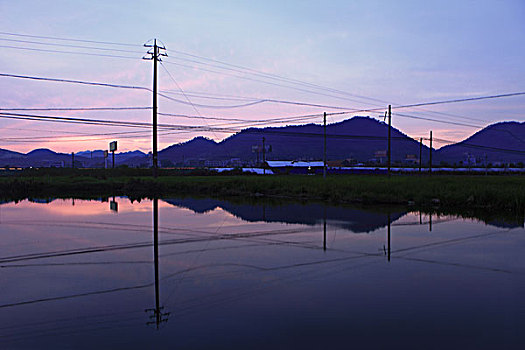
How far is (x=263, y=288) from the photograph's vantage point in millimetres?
7922

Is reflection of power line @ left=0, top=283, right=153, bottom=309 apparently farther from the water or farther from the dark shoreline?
the dark shoreline

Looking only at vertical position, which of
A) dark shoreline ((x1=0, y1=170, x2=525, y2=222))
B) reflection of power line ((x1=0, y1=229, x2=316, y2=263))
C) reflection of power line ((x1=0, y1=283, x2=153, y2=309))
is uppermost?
dark shoreline ((x1=0, y1=170, x2=525, y2=222))

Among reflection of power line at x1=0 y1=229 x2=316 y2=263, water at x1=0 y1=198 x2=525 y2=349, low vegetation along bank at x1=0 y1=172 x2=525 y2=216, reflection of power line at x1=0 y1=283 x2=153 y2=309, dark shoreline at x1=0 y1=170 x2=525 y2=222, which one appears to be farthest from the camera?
low vegetation along bank at x1=0 y1=172 x2=525 y2=216

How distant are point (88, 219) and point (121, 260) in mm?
9333

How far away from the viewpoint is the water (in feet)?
18.8

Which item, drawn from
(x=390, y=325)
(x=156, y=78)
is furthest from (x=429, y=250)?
(x=156, y=78)

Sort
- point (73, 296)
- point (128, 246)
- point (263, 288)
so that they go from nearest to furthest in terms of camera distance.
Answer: point (73, 296)
point (263, 288)
point (128, 246)

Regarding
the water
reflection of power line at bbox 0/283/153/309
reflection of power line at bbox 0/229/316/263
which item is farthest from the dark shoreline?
reflection of power line at bbox 0/283/153/309

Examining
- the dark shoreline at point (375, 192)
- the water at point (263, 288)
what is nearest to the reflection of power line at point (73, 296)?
the water at point (263, 288)

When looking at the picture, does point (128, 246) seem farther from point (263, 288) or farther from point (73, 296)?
point (263, 288)

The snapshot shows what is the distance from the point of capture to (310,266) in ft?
31.9

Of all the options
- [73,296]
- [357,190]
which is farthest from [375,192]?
[73,296]

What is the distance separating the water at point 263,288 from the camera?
573 cm

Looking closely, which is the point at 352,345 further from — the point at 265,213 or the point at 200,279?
the point at 265,213
